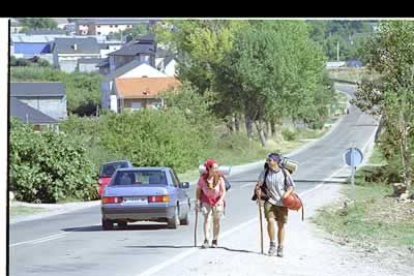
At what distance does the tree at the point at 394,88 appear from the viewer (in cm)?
3262

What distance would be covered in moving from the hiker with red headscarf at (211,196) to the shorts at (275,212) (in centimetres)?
111

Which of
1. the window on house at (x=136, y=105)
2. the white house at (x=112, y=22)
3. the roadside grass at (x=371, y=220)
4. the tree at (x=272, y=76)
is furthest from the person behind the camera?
the window on house at (x=136, y=105)

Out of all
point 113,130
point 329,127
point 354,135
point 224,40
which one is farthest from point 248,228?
point 354,135

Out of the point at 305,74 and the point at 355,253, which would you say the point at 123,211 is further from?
the point at 305,74

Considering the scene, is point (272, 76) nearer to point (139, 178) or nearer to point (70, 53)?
point (70, 53)

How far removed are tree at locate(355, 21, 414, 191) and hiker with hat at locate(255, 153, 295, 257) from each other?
54.1 ft

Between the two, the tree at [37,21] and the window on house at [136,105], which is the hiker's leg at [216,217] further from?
the window on house at [136,105]

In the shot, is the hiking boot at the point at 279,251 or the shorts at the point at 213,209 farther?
the shorts at the point at 213,209

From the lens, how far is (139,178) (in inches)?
864

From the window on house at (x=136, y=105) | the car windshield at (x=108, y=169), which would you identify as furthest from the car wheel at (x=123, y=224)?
the window on house at (x=136, y=105)

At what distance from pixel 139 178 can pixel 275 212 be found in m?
7.00

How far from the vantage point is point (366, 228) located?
21484 mm

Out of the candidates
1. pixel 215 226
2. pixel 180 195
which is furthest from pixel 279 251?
pixel 180 195

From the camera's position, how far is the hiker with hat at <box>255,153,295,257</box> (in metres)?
15.0
